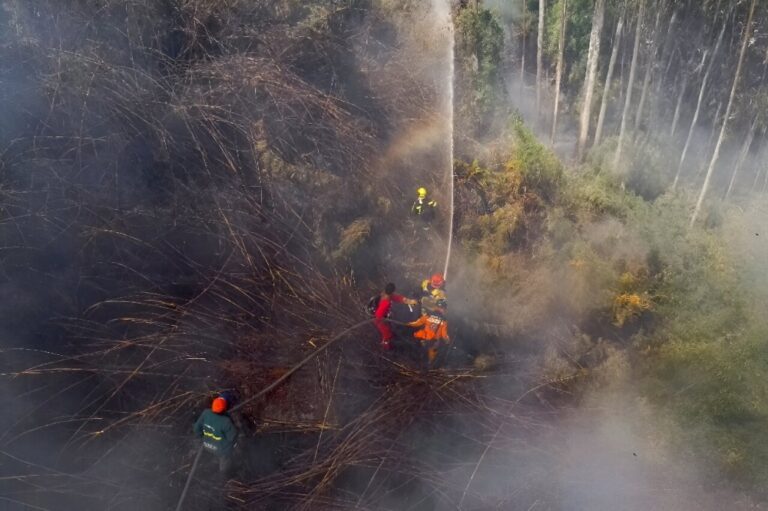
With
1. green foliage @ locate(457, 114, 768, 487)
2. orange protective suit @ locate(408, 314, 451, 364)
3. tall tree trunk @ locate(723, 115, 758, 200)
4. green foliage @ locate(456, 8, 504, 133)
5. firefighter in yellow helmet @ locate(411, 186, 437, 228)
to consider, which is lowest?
tall tree trunk @ locate(723, 115, 758, 200)

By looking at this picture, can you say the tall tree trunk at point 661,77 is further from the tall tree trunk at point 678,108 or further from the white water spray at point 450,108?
the white water spray at point 450,108

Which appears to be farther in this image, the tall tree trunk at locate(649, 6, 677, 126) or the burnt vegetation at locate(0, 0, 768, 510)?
the tall tree trunk at locate(649, 6, 677, 126)

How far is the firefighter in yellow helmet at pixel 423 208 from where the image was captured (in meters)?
8.66

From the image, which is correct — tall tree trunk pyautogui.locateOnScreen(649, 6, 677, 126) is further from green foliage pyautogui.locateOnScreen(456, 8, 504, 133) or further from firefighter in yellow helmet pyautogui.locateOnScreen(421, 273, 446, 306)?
firefighter in yellow helmet pyautogui.locateOnScreen(421, 273, 446, 306)

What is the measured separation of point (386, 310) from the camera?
683 centimetres

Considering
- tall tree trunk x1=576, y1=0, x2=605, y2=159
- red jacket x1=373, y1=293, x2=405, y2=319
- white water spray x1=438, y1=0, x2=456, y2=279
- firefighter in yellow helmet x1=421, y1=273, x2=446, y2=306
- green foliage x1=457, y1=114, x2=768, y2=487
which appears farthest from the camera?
tall tree trunk x1=576, y1=0, x2=605, y2=159

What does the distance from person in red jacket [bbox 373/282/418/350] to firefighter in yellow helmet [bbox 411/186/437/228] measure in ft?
7.47

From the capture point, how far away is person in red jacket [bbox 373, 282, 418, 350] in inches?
268

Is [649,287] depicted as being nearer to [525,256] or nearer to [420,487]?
[525,256]

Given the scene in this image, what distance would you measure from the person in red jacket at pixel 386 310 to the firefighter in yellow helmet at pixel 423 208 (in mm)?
2278

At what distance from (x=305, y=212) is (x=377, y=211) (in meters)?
1.24

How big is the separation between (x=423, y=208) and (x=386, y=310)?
272cm

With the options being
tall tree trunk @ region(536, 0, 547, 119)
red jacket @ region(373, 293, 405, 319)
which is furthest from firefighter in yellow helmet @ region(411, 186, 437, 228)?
tall tree trunk @ region(536, 0, 547, 119)

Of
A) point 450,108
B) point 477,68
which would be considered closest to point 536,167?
point 450,108
